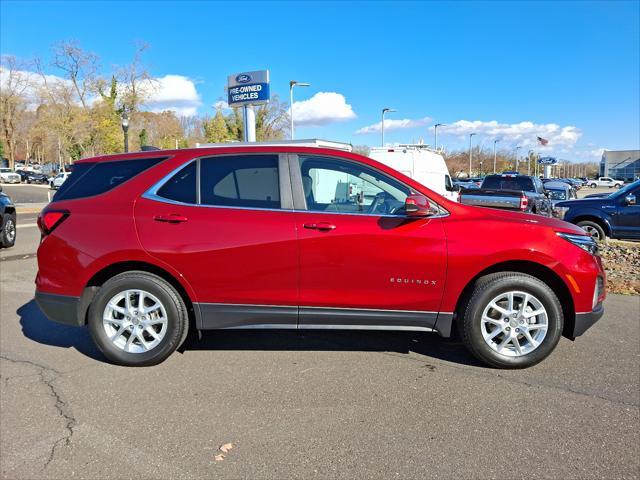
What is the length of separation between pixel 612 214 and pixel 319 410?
1005cm

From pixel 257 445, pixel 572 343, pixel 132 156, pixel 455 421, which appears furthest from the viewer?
pixel 572 343

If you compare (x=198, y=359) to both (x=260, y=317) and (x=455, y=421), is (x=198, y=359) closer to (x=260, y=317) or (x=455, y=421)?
(x=260, y=317)

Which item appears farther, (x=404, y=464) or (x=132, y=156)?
(x=132, y=156)

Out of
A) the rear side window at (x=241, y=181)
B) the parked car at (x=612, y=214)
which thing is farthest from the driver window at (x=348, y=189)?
the parked car at (x=612, y=214)

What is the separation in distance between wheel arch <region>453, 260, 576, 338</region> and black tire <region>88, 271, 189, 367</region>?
7.65 feet

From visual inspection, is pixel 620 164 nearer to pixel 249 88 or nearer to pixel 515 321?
pixel 249 88

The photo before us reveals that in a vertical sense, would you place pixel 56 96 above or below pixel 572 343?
above

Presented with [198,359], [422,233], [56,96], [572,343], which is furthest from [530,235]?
[56,96]

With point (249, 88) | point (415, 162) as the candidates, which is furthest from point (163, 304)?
point (249, 88)

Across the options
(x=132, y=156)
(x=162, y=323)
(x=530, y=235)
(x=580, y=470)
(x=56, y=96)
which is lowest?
(x=580, y=470)

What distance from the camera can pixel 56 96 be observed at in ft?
161

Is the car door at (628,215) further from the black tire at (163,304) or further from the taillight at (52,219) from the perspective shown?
the taillight at (52,219)

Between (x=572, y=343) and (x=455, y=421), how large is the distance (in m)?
2.12

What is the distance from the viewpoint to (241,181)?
157 inches
